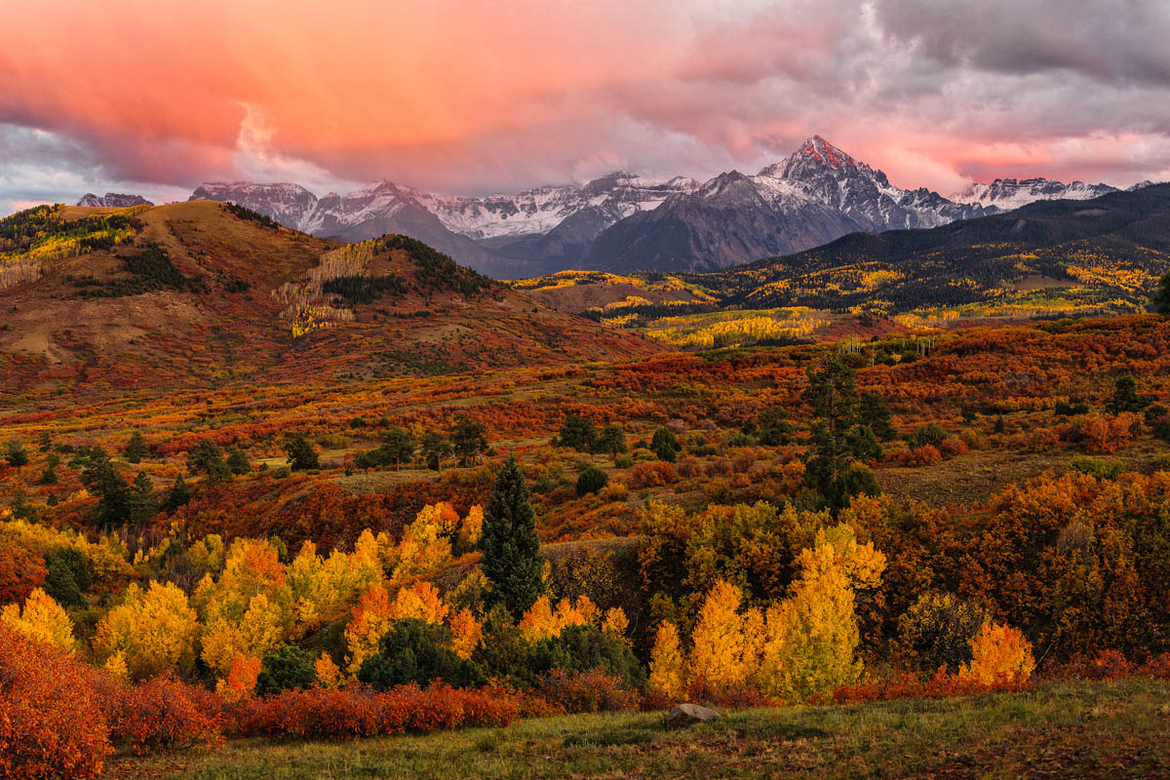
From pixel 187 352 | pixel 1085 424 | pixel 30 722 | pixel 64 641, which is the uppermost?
pixel 187 352

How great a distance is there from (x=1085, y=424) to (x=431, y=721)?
40168 mm

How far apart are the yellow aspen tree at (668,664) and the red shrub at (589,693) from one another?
2.08 m

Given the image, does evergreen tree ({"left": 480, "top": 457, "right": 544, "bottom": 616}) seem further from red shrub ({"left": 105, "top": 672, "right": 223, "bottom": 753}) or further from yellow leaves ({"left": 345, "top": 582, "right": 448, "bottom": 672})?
red shrub ({"left": 105, "top": 672, "right": 223, "bottom": 753})

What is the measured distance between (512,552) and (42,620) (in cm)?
2390

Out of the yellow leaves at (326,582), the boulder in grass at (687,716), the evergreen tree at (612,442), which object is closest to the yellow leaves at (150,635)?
the yellow leaves at (326,582)

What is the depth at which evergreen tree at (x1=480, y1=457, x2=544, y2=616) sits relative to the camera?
3061cm

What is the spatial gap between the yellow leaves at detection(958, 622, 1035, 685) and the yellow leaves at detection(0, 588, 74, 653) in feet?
124

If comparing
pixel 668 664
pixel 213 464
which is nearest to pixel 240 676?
pixel 668 664

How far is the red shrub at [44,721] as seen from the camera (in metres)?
14.1

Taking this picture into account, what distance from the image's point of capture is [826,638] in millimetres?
24500

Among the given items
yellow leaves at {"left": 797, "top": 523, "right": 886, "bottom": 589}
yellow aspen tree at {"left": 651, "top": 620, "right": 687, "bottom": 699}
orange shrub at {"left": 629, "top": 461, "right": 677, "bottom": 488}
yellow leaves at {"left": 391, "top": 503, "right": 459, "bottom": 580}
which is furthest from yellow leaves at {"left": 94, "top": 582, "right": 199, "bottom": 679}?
yellow leaves at {"left": 797, "top": 523, "right": 886, "bottom": 589}

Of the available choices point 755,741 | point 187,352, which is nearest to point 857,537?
point 755,741

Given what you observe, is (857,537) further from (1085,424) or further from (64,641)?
(64,641)

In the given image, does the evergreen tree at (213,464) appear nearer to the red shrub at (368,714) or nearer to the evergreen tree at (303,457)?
the evergreen tree at (303,457)
